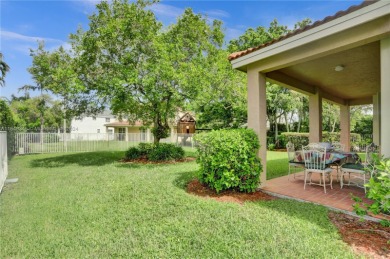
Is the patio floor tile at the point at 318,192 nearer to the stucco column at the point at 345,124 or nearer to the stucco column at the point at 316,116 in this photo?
the stucco column at the point at 316,116

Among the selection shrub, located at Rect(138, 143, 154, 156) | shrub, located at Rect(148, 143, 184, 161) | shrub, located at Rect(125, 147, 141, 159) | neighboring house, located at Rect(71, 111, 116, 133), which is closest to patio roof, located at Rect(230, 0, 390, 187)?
shrub, located at Rect(148, 143, 184, 161)

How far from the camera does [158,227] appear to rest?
4.00 meters

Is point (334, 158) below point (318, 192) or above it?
above

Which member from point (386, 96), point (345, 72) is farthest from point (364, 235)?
point (345, 72)

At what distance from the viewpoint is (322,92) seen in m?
10.3

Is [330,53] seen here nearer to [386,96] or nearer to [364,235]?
[386,96]

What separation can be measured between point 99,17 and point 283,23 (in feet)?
70.2

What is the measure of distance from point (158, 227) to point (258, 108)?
3.93 meters

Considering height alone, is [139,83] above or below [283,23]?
below

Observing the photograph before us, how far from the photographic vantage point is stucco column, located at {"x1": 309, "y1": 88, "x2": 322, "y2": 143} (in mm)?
9722

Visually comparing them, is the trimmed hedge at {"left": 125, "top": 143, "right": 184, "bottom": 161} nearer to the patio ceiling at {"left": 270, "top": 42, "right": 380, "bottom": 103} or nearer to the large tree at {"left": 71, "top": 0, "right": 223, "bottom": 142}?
the large tree at {"left": 71, "top": 0, "right": 223, "bottom": 142}

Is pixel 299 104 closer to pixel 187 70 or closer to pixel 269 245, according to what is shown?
pixel 187 70

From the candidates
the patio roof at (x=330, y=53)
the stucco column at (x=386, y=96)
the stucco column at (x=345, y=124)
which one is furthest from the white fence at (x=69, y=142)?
the stucco column at (x=386, y=96)

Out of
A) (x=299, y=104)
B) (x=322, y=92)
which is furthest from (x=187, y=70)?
(x=299, y=104)
